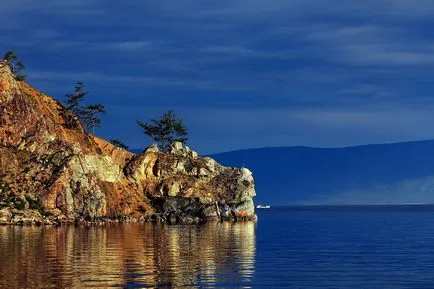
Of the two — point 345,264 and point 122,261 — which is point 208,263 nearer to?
point 122,261

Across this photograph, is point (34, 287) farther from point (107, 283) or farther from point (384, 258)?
point (384, 258)

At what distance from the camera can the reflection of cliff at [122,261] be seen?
75.7 meters

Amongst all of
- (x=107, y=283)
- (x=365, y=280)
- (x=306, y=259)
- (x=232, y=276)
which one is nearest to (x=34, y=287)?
(x=107, y=283)

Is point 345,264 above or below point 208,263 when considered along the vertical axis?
below

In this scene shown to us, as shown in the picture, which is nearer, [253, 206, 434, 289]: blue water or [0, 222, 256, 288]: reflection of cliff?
[0, 222, 256, 288]: reflection of cliff

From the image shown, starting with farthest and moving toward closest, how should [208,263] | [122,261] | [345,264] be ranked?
[345,264] → [122,261] → [208,263]

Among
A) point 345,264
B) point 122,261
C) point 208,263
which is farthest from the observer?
point 345,264

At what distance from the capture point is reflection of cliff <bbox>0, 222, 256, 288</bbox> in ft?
248

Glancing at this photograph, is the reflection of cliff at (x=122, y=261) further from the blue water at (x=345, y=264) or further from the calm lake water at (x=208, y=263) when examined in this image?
the blue water at (x=345, y=264)

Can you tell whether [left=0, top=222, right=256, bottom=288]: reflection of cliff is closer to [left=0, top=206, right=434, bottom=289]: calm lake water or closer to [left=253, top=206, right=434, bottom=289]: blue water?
[left=0, top=206, right=434, bottom=289]: calm lake water

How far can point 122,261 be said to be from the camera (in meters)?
95.6

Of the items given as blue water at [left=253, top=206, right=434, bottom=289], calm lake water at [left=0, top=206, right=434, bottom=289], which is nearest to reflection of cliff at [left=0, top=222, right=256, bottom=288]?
calm lake water at [left=0, top=206, right=434, bottom=289]

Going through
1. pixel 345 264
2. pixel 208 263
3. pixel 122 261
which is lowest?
pixel 345 264

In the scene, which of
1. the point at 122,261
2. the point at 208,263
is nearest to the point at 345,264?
the point at 208,263
